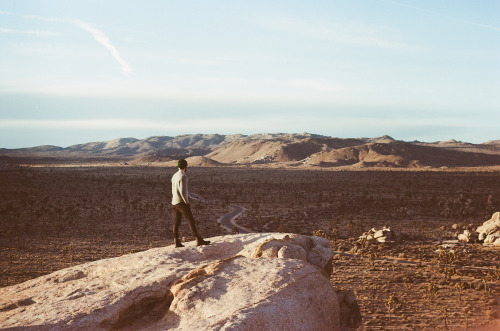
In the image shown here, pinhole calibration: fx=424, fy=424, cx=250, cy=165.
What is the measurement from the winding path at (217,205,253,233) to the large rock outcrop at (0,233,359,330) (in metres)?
17.8

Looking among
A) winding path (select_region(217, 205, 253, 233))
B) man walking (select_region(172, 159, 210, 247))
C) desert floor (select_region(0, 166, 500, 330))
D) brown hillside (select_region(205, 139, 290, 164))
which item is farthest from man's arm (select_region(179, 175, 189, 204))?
brown hillside (select_region(205, 139, 290, 164))

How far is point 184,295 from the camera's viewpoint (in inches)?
289

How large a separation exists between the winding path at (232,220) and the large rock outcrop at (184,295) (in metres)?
17.8

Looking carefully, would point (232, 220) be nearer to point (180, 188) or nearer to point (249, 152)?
point (180, 188)

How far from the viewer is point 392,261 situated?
19.5 meters

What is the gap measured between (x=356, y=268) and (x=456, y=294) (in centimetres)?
436

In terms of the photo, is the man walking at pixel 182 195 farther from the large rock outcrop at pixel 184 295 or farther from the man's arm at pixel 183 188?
the large rock outcrop at pixel 184 295

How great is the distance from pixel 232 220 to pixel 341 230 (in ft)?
26.2

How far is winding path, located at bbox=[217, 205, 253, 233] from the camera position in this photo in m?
27.6

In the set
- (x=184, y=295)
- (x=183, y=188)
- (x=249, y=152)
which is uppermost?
(x=249, y=152)

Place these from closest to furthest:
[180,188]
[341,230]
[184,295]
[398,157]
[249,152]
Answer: [184,295]
[180,188]
[341,230]
[398,157]
[249,152]

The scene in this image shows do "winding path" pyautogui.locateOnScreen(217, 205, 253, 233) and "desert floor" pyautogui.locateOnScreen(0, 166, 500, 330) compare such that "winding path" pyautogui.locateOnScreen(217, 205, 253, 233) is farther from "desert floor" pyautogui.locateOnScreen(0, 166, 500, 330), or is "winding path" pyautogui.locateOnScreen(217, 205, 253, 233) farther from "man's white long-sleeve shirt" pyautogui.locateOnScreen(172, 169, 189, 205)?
"man's white long-sleeve shirt" pyautogui.locateOnScreen(172, 169, 189, 205)

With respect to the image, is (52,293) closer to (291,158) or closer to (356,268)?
(356,268)

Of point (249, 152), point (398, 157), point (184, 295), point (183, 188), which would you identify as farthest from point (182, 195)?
point (249, 152)
